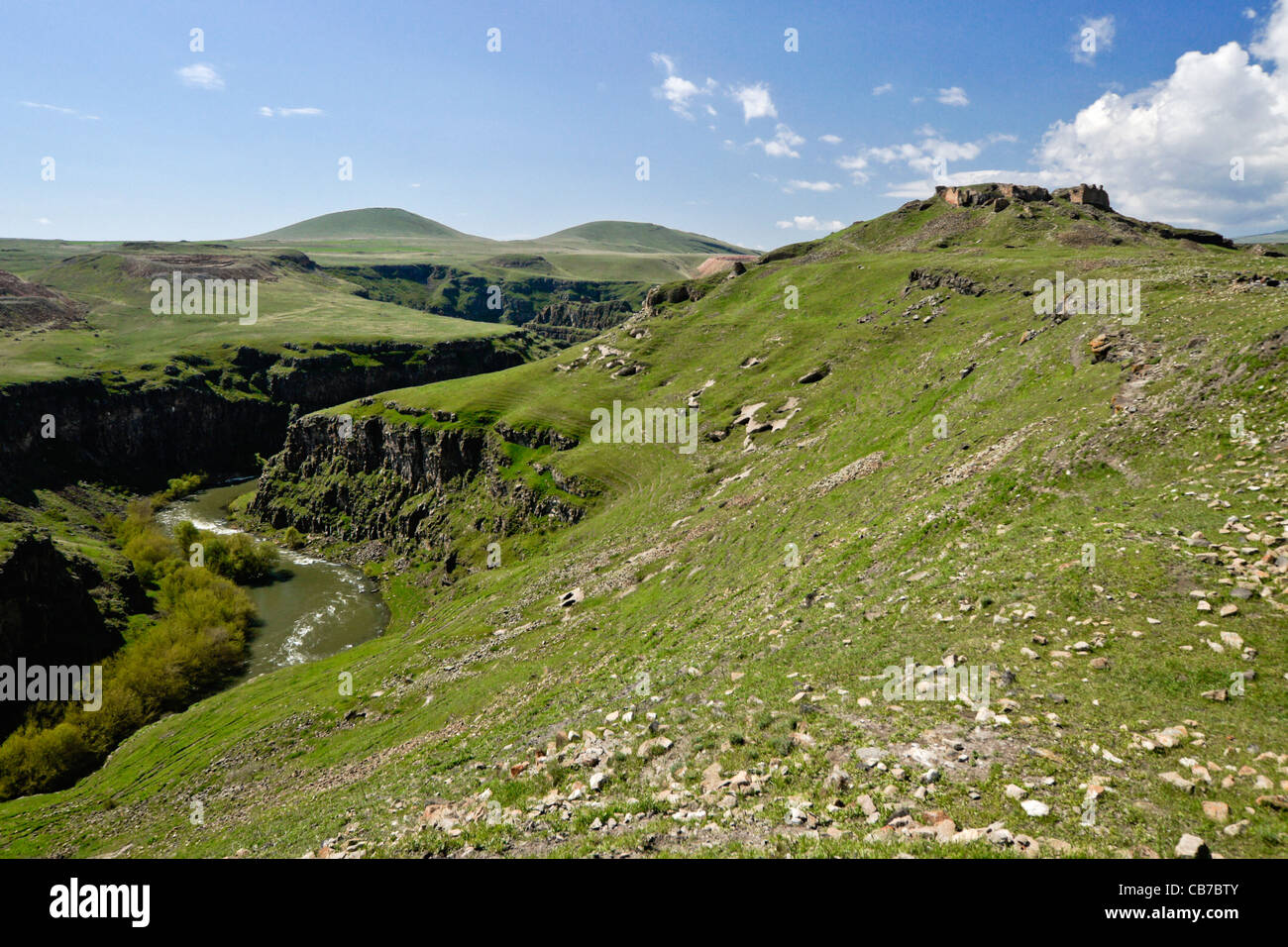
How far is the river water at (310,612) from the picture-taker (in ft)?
286

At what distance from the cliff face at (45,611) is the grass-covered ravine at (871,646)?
30108mm

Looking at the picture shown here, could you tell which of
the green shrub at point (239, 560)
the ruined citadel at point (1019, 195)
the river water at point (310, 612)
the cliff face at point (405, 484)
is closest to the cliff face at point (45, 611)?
the river water at point (310, 612)

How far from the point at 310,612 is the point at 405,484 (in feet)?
113

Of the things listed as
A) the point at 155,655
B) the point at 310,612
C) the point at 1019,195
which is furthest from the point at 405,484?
the point at 1019,195

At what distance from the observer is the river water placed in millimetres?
87188

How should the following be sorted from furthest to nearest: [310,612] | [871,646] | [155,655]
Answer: [310,612] < [155,655] < [871,646]

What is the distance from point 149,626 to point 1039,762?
114 metres

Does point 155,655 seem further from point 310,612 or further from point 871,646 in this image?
point 871,646

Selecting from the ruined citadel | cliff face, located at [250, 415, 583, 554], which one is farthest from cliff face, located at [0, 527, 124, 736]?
the ruined citadel

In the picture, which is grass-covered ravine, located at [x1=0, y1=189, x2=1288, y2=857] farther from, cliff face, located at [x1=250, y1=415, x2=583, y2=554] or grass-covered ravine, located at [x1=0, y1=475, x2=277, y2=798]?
cliff face, located at [x1=250, y1=415, x2=583, y2=554]

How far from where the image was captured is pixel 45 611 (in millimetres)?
74312

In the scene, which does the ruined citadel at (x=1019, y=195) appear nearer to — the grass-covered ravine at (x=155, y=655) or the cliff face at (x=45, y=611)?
the grass-covered ravine at (x=155, y=655)

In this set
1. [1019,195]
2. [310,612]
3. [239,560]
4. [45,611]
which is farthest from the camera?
[1019,195]

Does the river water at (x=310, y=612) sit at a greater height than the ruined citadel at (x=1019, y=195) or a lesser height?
lesser
